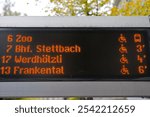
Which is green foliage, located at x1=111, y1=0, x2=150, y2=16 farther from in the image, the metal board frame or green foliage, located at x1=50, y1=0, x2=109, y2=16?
the metal board frame

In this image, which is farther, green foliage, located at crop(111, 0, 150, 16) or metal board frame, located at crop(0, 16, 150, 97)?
green foliage, located at crop(111, 0, 150, 16)

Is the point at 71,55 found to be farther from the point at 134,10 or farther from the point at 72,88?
the point at 134,10

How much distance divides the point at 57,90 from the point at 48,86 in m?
0.16

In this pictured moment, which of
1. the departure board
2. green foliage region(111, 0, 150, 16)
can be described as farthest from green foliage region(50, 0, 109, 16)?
the departure board

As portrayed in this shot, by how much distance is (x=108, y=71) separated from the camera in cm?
623

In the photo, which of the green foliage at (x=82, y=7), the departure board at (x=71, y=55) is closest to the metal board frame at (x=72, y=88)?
the departure board at (x=71, y=55)

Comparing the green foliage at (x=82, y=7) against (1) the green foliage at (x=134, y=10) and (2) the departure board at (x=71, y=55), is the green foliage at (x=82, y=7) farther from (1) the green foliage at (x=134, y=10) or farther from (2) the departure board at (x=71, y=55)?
(2) the departure board at (x=71, y=55)

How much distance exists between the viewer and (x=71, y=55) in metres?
6.23

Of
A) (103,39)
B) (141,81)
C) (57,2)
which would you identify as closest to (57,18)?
(103,39)

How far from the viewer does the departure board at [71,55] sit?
20.2ft

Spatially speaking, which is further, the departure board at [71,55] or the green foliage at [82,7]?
the green foliage at [82,7]

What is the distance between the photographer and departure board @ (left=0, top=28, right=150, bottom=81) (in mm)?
6160

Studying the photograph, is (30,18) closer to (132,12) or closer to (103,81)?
(103,81)

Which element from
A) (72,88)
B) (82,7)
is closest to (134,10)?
(82,7)
